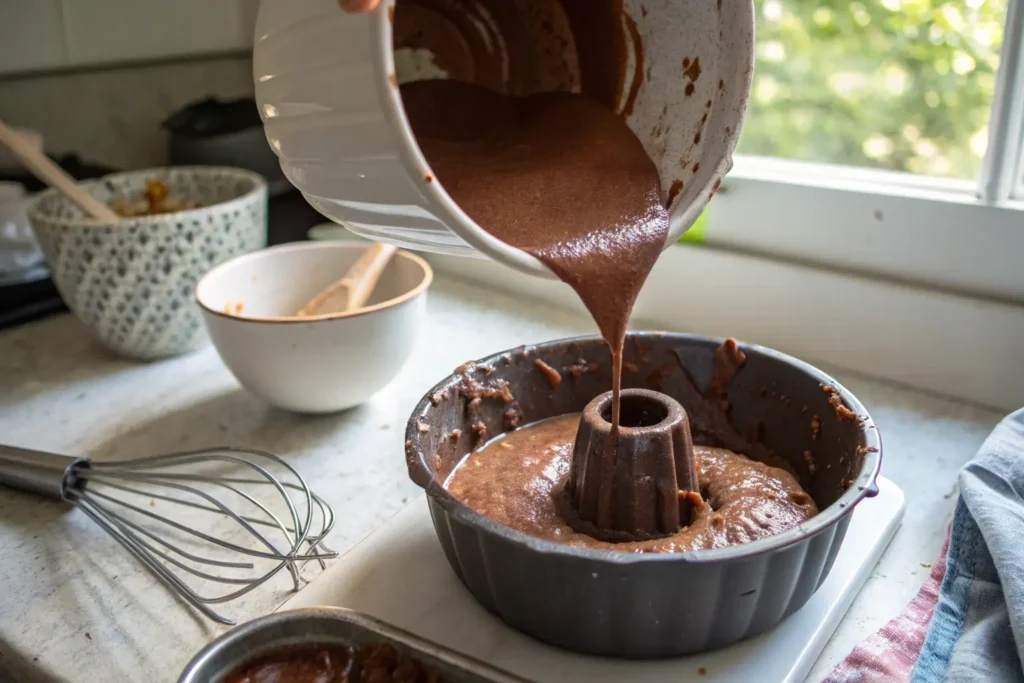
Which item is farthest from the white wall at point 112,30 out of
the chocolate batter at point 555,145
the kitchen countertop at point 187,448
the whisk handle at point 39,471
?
the chocolate batter at point 555,145

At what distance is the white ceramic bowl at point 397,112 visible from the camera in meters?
0.45

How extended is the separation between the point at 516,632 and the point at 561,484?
0.13m

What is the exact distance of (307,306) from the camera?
92 centimetres

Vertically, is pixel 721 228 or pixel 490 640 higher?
pixel 721 228

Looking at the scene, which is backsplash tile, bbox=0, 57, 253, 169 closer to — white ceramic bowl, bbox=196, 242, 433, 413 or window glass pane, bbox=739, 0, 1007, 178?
white ceramic bowl, bbox=196, 242, 433, 413

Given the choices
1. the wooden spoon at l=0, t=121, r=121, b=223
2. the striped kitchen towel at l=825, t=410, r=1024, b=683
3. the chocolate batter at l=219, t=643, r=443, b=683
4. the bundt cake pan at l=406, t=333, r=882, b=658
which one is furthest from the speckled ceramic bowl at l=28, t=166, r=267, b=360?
the striped kitchen towel at l=825, t=410, r=1024, b=683

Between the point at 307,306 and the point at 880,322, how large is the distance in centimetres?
62

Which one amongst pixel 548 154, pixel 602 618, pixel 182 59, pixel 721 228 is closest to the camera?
pixel 602 618

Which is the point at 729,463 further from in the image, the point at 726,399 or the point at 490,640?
the point at 490,640

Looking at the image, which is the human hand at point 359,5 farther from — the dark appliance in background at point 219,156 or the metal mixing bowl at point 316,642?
the dark appliance in background at point 219,156

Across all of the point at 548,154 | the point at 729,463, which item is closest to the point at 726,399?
the point at 729,463

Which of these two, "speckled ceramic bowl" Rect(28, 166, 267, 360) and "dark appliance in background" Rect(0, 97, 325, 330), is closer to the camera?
"speckled ceramic bowl" Rect(28, 166, 267, 360)

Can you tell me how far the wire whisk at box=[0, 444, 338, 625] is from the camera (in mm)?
619

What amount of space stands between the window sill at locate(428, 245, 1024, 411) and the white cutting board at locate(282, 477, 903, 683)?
25 cm
